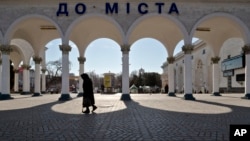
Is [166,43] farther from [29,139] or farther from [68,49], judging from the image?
[29,139]

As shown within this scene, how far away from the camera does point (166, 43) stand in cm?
2728

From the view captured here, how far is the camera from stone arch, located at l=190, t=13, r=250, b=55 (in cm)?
2050

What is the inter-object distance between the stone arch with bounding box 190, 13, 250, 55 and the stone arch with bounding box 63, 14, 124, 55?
6401 millimetres

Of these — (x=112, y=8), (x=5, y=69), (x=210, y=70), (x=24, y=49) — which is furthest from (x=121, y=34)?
(x=210, y=70)

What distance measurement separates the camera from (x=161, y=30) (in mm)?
25312

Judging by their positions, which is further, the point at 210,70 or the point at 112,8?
the point at 210,70

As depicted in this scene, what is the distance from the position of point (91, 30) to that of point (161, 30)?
6.31 meters

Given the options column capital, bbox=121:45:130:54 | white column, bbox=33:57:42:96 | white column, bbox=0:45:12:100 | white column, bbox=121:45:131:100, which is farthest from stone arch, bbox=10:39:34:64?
white column, bbox=121:45:131:100

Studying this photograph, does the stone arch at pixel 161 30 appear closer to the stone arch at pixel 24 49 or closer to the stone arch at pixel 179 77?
the stone arch at pixel 24 49

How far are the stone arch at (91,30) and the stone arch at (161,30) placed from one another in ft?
4.87

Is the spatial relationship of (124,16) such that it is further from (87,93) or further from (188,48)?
(87,93)

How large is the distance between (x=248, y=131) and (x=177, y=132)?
225 centimetres

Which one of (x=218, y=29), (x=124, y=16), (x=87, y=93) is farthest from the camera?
(x=218, y=29)

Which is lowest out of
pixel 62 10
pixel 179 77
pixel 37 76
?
pixel 37 76
